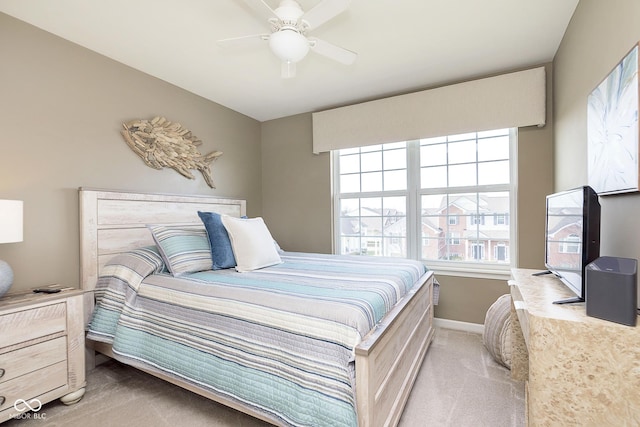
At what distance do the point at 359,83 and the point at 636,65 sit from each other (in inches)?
85.4

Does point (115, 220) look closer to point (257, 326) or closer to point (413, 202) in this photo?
point (257, 326)

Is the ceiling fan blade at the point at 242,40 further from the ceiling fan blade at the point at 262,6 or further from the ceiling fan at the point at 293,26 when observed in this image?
the ceiling fan blade at the point at 262,6

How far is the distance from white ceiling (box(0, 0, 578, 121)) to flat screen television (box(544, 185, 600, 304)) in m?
1.33

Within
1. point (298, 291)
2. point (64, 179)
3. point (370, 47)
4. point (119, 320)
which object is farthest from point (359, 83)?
point (119, 320)

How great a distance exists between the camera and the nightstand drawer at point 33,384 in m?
1.62

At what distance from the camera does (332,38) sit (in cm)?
225

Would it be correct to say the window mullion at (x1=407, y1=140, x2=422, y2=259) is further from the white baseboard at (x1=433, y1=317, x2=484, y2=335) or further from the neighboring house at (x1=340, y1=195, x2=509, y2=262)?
the white baseboard at (x1=433, y1=317, x2=484, y2=335)

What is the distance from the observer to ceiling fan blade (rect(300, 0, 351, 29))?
5.10 feet

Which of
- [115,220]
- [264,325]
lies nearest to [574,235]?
[264,325]

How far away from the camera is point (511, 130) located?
114 inches

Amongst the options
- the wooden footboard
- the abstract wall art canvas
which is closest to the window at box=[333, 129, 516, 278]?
the wooden footboard

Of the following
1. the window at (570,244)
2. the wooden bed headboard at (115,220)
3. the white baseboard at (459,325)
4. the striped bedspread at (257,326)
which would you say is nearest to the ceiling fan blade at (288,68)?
A: the striped bedspread at (257,326)

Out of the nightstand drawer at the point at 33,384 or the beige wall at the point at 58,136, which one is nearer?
the nightstand drawer at the point at 33,384

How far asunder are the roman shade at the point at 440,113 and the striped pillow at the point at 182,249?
1917 millimetres
